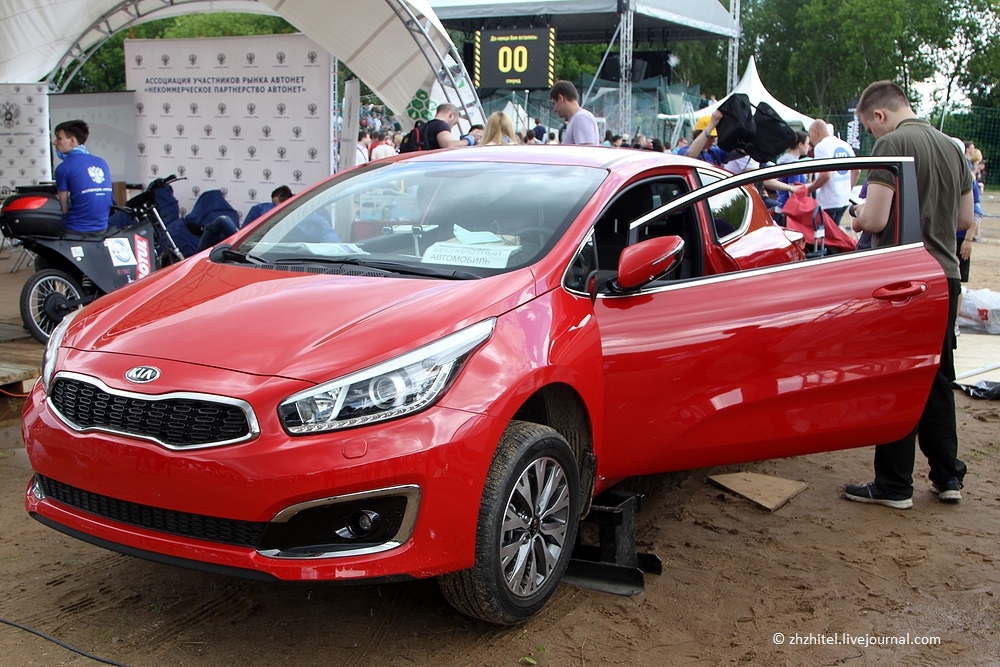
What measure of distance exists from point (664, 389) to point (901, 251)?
4.40 ft

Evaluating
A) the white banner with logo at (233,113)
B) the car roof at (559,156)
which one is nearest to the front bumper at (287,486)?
the car roof at (559,156)

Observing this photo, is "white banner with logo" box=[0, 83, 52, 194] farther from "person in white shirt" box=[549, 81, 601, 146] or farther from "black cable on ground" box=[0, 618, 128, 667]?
"black cable on ground" box=[0, 618, 128, 667]

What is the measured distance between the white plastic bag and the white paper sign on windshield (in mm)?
6864

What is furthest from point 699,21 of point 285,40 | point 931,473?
point 931,473

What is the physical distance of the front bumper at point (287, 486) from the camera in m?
2.62

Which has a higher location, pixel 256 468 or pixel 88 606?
pixel 256 468

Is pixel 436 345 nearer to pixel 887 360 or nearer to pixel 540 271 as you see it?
pixel 540 271

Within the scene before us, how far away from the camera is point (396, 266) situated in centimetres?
346

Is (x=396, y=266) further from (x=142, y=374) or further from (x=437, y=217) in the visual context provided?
(x=142, y=374)

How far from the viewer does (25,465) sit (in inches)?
195

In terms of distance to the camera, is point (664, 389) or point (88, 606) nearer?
point (88, 606)

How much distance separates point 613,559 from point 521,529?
0.65 m

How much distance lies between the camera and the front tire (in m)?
2.88

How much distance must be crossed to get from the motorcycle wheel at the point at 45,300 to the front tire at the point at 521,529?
5402 millimetres
